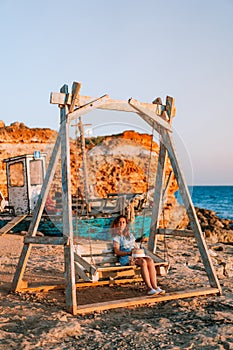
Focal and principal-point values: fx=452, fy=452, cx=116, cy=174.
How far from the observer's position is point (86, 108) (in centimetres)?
590

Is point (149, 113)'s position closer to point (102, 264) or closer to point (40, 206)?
point (40, 206)

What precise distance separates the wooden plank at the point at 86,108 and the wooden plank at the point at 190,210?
117 cm

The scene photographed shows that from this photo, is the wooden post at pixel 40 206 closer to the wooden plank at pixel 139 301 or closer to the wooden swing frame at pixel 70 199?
the wooden swing frame at pixel 70 199

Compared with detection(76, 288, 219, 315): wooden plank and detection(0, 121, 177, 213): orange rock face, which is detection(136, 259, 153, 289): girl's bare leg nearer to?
detection(76, 288, 219, 315): wooden plank

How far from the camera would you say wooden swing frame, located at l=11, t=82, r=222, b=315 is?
541 cm

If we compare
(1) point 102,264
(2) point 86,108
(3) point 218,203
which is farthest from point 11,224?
(3) point 218,203

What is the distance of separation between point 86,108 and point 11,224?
32.4 ft

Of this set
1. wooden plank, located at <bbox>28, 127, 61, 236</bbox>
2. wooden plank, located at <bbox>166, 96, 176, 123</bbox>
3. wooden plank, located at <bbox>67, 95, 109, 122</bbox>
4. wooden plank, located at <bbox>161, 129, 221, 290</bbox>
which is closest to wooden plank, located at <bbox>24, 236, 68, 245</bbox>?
wooden plank, located at <bbox>28, 127, 61, 236</bbox>

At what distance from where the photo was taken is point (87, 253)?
6.79m

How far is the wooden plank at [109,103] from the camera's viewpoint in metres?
5.71

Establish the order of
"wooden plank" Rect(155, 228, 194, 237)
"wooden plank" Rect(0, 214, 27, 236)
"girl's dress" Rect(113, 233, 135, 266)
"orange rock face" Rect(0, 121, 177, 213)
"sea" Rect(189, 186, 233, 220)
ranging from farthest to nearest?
"sea" Rect(189, 186, 233, 220)
"orange rock face" Rect(0, 121, 177, 213)
"wooden plank" Rect(0, 214, 27, 236)
"girl's dress" Rect(113, 233, 135, 266)
"wooden plank" Rect(155, 228, 194, 237)

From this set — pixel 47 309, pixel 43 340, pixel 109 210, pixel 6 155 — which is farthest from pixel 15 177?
pixel 43 340

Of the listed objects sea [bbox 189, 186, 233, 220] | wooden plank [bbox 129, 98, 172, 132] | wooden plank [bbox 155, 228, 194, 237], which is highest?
wooden plank [bbox 129, 98, 172, 132]

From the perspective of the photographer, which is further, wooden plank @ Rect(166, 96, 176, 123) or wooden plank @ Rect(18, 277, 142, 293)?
wooden plank @ Rect(166, 96, 176, 123)
